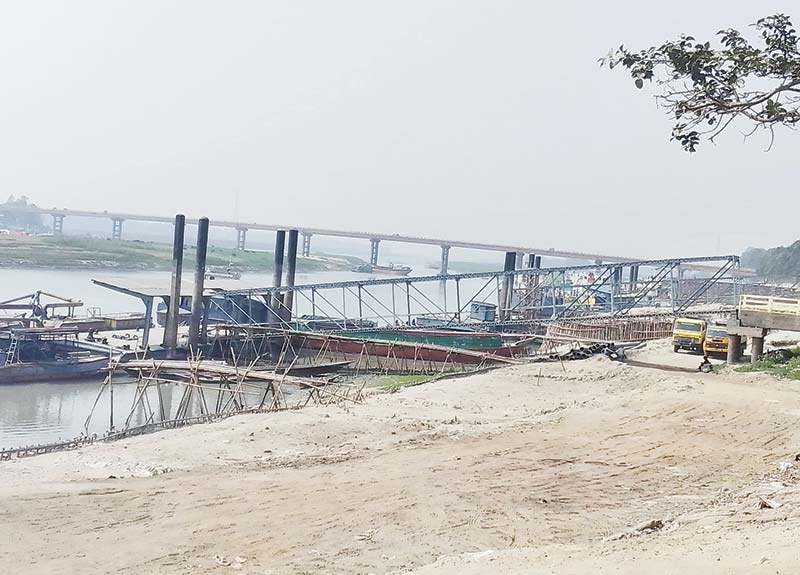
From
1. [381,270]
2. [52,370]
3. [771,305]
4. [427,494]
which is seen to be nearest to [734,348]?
[771,305]

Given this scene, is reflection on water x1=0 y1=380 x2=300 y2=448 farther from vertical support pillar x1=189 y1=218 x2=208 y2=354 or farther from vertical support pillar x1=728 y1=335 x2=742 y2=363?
vertical support pillar x1=728 y1=335 x2=742 y2=363

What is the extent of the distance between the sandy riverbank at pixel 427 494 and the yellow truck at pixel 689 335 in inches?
522

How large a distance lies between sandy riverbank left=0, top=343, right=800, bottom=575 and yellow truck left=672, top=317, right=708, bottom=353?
43.5ft

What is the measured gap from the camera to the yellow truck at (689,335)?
1518 inches

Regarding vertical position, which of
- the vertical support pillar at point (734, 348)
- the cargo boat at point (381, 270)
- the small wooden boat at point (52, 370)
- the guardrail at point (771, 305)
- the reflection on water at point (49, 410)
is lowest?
the reflection on water at point (49, 410)

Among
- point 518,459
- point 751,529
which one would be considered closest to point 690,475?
point 518,459

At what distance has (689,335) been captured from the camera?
3878cm

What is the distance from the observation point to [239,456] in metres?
19.6

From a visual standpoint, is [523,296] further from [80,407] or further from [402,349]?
[80,407]

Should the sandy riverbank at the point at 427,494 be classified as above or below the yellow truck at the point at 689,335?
below

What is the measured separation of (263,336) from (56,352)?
451 inches

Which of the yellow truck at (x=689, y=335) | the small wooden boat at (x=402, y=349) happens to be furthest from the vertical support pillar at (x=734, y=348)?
the small wooden boat at (x=402, y=349)

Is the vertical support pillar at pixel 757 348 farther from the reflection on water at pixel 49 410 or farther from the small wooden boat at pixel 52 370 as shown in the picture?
the small wooden boat at pixel 52 370

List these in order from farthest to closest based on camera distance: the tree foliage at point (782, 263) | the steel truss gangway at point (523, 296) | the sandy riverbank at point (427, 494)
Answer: the tree foliage at point (782, 263)
the steel truss gangway at point (523, 296)
the sandy riverbank at point (427, 494)
